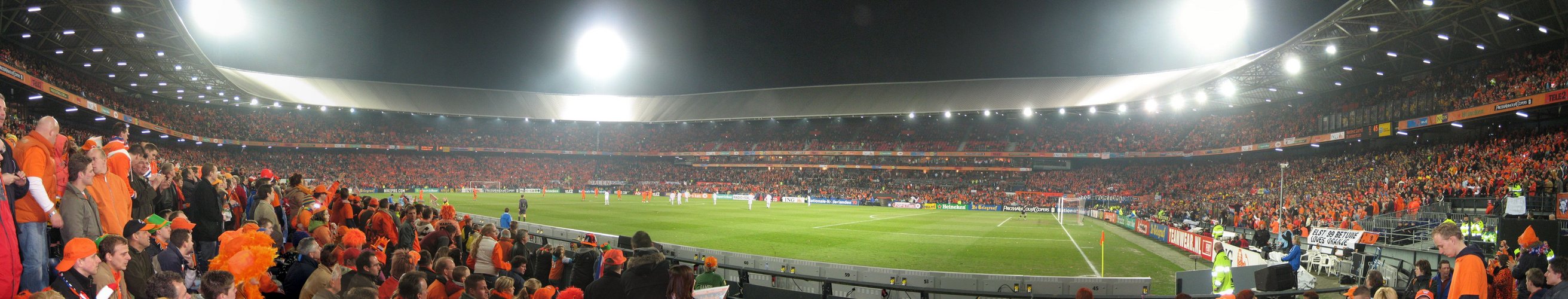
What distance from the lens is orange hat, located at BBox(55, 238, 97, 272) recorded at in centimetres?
386

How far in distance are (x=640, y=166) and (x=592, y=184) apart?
7.53 meters

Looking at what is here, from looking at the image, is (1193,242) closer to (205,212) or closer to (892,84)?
(205,212)

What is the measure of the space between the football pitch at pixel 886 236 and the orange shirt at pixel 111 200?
1401 cm

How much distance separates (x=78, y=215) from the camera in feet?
16.7

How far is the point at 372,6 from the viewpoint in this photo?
47.5 m

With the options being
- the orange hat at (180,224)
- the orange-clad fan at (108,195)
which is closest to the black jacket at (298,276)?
the orange hat at (180,224)

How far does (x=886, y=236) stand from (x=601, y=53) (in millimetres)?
44809

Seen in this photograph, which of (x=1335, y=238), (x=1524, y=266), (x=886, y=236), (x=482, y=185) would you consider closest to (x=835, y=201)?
(x=886, y=236)

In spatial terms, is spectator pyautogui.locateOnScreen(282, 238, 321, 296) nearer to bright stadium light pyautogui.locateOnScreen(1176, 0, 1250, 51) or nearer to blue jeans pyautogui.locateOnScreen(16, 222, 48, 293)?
blue jeans pyautogui.locateOnScreen(16, 222, 48, 293)

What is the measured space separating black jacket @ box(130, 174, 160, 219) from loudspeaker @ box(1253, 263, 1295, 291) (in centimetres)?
1472

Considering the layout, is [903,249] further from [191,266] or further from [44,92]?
[44,92]

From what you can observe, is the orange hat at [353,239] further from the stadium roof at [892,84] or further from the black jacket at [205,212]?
the stadium roof at [892,84]

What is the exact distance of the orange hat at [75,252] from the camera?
386 cm

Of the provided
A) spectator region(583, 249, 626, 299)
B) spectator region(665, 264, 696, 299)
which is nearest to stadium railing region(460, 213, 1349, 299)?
spectator region(665, 264, 696, 299)
